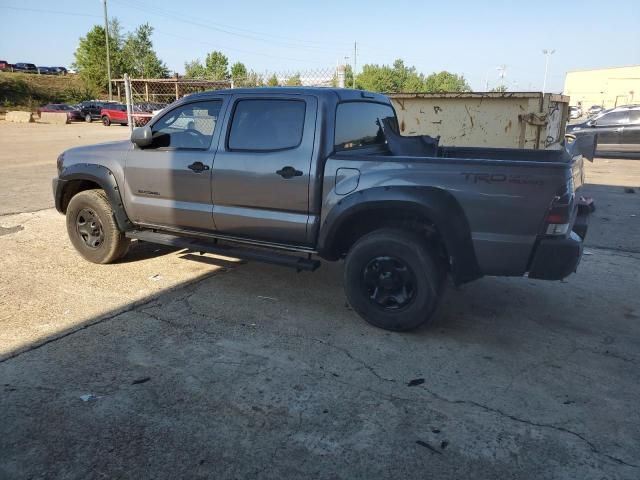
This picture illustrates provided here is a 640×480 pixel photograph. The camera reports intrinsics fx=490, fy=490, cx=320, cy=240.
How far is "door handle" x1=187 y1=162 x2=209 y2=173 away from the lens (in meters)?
4.51

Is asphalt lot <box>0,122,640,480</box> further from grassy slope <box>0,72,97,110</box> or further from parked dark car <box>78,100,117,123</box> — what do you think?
grassy slope <box>0,72,97,110</box>

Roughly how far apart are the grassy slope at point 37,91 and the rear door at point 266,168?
48.2m

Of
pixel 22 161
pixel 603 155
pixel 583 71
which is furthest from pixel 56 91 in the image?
pixel 583 71

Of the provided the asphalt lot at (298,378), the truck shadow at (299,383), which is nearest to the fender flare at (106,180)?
the asphalt lot at (298,378)

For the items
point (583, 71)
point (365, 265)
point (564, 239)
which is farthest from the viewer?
point (583, 71)

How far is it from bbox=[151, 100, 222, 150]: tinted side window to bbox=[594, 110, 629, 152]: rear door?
53.9ft

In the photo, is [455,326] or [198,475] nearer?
[198,475]

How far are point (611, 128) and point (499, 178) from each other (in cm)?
1634

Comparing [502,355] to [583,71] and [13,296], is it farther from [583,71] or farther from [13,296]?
[583,71]

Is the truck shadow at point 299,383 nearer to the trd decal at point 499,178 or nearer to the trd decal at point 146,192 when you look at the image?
the trd decal at point 146,192

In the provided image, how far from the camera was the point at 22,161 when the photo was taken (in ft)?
45.2

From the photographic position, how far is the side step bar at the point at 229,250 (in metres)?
4.19

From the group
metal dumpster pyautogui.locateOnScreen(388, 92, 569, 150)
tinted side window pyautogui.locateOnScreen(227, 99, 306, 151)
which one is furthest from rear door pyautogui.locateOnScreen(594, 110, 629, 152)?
tinted side window pyautogui.locateOnScreen(227, 99, 306, 151)

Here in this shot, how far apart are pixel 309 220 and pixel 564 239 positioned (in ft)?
6.34
